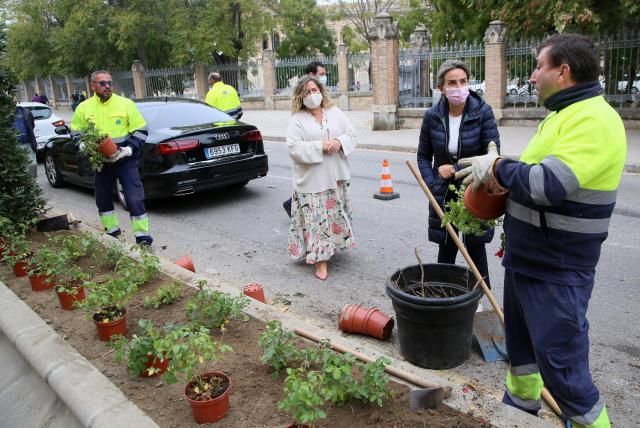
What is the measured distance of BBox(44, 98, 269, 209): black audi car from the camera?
7785mm

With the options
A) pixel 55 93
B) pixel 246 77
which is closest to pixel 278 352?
pixel 246 77

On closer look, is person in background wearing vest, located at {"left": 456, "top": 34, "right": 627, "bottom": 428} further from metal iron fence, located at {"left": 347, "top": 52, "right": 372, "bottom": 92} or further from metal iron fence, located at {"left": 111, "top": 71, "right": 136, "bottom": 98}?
metal iron fence, located at {"left": 111, "top": 71, "right": 136, "bottom": 98}

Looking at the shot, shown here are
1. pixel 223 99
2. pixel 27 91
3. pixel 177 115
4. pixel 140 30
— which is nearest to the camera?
pixel 177 115

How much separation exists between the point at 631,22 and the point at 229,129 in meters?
11.8

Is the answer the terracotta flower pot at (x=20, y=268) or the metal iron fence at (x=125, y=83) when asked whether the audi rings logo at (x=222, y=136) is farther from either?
the metal iron fence at (x=125, y=83)

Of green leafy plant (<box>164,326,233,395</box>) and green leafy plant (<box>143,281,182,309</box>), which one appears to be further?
green leafy plant (<box>143,281,182,309</box>)

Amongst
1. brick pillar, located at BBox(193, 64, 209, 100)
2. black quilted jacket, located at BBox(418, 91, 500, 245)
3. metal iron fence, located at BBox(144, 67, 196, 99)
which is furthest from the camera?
metal iron fence, located at BBox(144, 67, 196, 99)

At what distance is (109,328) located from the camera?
12.1 feet

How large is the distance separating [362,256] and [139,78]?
102 feet

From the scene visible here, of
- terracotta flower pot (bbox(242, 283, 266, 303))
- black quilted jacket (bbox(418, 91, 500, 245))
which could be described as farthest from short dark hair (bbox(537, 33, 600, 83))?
terracotta flower pot (bbox(242, 283, 266, 303))

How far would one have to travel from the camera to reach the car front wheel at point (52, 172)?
1053 centimetres

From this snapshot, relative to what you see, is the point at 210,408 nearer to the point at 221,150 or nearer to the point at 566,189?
the point at 566,189

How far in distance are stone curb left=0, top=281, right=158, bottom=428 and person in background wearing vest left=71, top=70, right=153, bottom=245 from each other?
202cm

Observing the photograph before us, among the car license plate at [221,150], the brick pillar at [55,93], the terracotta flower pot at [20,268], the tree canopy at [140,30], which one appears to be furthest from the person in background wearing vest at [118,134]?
the brick pillar at [55,93]
